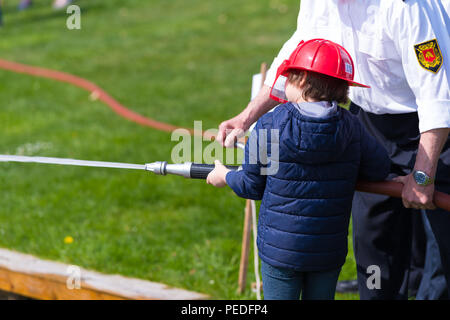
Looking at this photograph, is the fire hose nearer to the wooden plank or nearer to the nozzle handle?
the nozzle handle

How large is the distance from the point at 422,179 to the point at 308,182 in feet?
1.37

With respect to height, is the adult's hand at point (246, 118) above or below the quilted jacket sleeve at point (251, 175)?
above

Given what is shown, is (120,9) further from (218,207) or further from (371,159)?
(371,159)

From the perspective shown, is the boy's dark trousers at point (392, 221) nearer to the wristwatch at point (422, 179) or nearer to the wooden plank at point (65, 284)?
the wristwatch at point (422, 179)

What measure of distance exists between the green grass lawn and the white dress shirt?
147 cm

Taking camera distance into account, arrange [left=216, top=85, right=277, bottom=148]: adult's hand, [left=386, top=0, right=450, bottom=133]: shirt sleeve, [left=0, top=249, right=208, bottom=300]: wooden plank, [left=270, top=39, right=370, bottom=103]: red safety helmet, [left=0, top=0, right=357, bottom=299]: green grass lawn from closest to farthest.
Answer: [left=270, top=39, right=370, bottom=103]: red safety helmet
[left=386, top=0, right=450, bottom=133]: shirt sleeve
[left=216, top=85, right=277, bottom=148]: adult's hand
[left=0, top=249, right=208, bottom=300]: wooden plank
[left=0, top=0, right=357, bottom=299]: green grass lawn

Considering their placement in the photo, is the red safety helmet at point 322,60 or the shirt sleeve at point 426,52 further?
the shirt sleeve at point 426,52

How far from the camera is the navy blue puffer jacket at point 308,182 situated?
2.11 m

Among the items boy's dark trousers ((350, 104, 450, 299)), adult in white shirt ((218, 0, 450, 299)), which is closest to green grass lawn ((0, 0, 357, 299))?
Result: boy's dark trousers ((350, 104, 450, 299))

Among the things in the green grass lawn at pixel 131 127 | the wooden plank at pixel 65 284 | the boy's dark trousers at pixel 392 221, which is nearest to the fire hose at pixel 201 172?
the boy's dark trousers at pixel 392 221

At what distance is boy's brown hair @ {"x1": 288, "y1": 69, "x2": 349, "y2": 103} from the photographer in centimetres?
215

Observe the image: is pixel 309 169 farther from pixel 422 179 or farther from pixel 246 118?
pixel 246 118

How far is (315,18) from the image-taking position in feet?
8.36

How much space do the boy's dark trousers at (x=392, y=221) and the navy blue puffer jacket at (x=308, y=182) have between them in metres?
0.39
